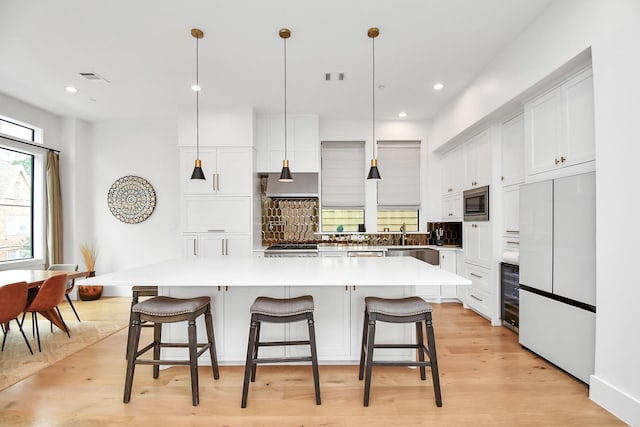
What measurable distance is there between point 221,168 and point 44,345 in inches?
114

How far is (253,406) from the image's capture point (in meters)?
2.23

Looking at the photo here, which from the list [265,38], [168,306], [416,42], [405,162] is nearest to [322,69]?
[265,38]

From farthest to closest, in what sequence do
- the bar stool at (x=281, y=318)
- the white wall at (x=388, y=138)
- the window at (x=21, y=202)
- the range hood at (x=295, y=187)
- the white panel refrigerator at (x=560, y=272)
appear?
1. the white wall at (x=388, y=138)
2. the range hood at (x=295, y=187)
3. the window at (x=21, y=202)
4. the white panel refrigerator at (x=560, y=272)
5. the bar stool at (x=281, y=318)

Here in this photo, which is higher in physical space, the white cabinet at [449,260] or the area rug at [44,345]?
the white cabinet at [449,260]

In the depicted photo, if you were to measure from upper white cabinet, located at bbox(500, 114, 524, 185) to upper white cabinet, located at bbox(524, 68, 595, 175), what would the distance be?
0.40 meters

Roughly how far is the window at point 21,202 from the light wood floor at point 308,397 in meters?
2.94

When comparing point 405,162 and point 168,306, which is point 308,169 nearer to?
point 405,162

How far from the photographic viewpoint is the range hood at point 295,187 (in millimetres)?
5285

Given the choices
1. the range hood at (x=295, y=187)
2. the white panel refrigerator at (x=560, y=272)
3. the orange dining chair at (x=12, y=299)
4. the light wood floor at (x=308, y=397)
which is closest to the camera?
the light wood floor at (x=308, y=397)

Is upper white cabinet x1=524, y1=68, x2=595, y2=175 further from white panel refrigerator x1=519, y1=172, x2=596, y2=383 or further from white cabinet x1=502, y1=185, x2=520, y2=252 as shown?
white cabinet x1=502, y1=185, x2=520, y2=252

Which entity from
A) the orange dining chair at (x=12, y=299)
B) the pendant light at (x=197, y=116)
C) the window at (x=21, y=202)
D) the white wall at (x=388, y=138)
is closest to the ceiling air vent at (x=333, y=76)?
the pendant light at (x=197, y=116)

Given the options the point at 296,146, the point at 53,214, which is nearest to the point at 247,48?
the point at 296,146

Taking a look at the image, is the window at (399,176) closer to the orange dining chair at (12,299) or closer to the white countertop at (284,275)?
the white countertop at (284,275)

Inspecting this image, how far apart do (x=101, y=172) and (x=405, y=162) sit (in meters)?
5.27
